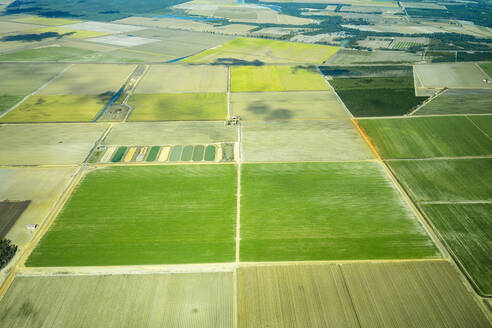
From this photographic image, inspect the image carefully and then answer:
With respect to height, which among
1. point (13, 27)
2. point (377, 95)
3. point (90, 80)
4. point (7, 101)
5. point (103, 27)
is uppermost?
point (103, 27)

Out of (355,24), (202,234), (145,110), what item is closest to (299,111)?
(145,110)

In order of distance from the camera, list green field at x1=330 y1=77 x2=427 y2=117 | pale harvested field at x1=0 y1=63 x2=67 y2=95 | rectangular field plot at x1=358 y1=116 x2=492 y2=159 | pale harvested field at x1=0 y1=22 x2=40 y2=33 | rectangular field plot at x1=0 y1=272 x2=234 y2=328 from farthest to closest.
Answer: pale harvested field at x1=0 y1=22 x2=40 y2=33 → pale harvested field at x1=0 y1=63 x2=67 y2=95 → green field at x1=330 y1=77 x2=427 y2=117 → rectangular field plot at x1=358 y1=116 x2=492 y2=159 → rectangular field plot at x1=0 y1=272 x2=234 y2=328

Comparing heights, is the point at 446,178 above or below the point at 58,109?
below

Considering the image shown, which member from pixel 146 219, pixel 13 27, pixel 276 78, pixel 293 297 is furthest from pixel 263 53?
pixel 13 27

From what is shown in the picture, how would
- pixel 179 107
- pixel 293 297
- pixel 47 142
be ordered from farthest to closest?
pixel 179 107, pixel 47 142, pixel 293 297

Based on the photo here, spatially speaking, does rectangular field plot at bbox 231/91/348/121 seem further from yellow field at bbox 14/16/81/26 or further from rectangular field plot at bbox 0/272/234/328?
yellow field at bbox 14/16/81/26

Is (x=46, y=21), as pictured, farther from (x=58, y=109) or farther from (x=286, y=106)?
(x=286, y=106)

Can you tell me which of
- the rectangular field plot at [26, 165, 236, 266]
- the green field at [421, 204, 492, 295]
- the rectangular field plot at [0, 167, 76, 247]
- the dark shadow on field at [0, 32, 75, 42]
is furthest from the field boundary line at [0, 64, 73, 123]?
the green field at [421, 204, 492, 295]

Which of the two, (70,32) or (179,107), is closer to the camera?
(179,107)
